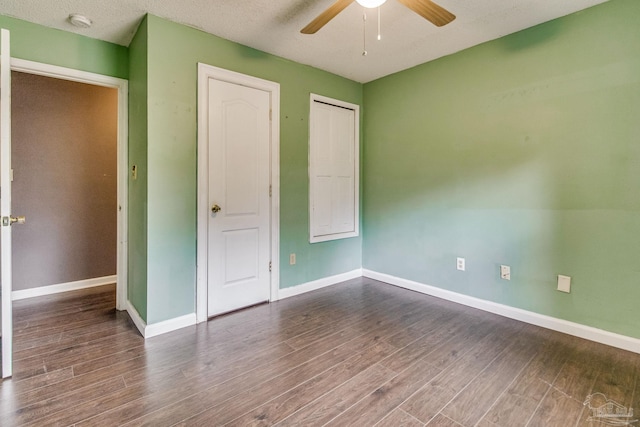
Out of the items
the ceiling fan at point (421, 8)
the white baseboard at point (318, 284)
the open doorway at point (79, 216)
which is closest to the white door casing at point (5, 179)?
the open doorway at point (79, 216)

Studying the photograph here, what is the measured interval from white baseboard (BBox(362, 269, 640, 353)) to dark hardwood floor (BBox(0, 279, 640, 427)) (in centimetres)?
8

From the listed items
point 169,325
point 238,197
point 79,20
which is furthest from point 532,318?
point 79,20

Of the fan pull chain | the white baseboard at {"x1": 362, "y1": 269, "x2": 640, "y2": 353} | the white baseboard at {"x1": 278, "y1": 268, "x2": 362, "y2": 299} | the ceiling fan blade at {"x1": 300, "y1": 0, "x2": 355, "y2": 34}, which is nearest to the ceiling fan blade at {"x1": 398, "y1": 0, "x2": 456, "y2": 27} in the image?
the ceiling fan blade at {"x1": 300, "y1": 0, "x2": 355, "y2": 34}

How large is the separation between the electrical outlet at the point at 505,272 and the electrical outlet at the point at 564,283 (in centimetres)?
37

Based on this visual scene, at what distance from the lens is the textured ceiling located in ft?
7.34

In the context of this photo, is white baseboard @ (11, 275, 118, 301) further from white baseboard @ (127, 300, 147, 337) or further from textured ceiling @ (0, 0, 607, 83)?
textured ceiling @ (0, 0, 607, 83)

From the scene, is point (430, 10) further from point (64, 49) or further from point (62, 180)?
point (62, 180)

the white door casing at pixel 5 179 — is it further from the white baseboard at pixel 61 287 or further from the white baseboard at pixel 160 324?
the white baseboard at pixel 61 287

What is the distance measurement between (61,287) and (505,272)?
450 cm

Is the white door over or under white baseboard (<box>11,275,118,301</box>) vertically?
over

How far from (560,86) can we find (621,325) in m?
1.81

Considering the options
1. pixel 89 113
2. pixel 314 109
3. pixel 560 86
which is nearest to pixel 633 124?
pixel 560 86

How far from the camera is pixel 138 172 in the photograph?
2.62 meters

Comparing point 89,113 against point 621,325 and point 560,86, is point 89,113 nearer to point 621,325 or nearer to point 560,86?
point 560,86
